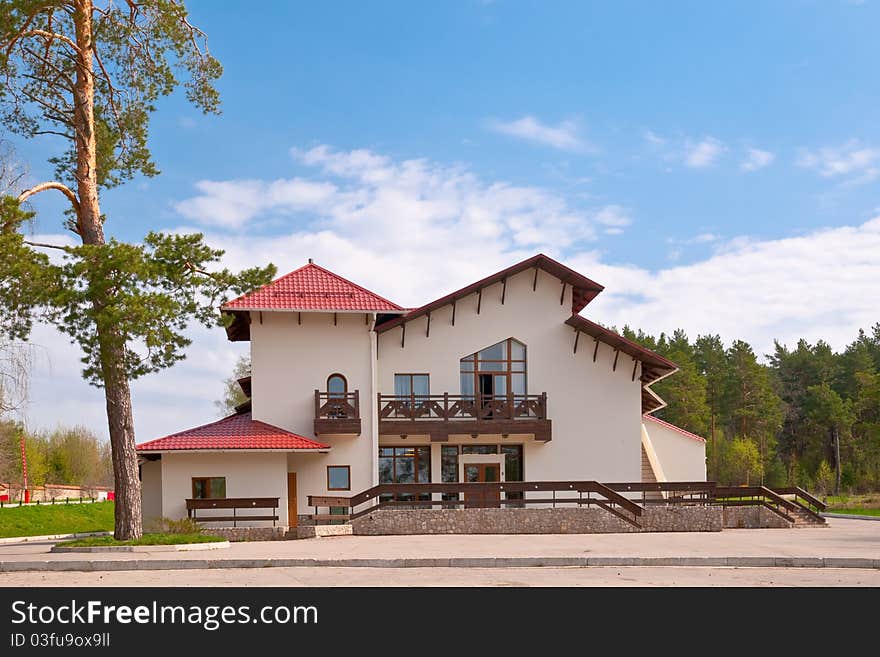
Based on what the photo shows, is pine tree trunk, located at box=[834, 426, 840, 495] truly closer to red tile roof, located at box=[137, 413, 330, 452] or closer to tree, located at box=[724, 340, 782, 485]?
tree, located at box=[724, 340, 782, 485]

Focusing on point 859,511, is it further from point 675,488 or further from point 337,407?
point 337,407

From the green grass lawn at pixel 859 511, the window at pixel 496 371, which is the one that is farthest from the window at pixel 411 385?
the green grass lawn at pixel 859 511

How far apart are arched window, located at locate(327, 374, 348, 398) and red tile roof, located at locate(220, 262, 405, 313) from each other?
242 cm

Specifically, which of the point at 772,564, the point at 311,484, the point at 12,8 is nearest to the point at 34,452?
the point at 311,484

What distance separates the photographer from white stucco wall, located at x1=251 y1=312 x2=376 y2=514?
31.5 metres

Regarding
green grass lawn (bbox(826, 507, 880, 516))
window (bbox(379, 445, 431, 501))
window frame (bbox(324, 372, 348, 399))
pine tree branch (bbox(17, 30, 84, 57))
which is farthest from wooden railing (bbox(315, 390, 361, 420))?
green grass lawn (bbox(826, 507, 880, 516))

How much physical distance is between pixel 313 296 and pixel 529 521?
33.9ft

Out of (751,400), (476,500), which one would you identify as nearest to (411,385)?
(476,500)

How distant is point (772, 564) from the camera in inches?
667

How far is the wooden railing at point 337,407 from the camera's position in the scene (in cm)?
3119

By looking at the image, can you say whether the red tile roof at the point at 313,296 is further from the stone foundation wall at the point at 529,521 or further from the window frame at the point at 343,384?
the stone foundation wall at the point at 529,521

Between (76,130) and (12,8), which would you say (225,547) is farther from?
(12,8)

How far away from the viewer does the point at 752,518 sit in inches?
1179

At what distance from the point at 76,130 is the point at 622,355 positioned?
2038 centimetres
